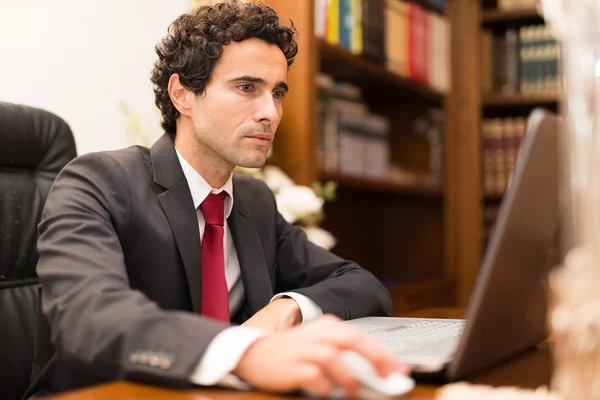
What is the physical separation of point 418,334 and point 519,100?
262cm

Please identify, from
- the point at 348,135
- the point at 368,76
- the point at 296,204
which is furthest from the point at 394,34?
the point at 296,204

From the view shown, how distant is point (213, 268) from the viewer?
52.3 inches

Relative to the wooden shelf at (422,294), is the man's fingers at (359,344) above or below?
above

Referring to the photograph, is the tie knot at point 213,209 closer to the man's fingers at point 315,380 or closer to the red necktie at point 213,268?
the red necktie at point 213,268

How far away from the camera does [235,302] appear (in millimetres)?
1429

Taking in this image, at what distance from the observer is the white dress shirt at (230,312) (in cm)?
69

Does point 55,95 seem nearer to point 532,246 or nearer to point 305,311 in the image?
point 305,311

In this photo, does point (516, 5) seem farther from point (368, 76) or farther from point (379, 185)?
point (379, 185)

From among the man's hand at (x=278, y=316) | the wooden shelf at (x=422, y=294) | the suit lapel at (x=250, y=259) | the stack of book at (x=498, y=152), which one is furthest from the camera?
the stack of book at (x=498, y=152)

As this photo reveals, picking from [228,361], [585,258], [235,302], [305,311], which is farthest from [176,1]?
[585,258]

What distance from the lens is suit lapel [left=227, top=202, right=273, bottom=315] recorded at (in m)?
1.40

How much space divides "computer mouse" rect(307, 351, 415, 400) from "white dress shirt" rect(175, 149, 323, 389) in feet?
0.39

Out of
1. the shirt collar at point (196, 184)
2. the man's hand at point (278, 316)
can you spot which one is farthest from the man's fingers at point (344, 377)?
the shirt collar at point (196, 184)

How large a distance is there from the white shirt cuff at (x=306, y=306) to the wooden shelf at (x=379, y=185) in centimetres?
116
